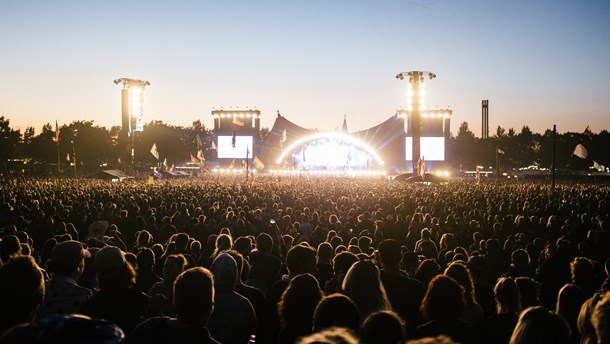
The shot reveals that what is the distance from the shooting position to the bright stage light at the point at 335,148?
263 feet

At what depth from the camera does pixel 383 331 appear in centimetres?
242

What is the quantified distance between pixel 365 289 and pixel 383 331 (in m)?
2.08

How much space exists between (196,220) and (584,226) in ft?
32.1

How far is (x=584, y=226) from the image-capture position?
12555 millimetres

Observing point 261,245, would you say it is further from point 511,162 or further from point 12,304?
point 511,162

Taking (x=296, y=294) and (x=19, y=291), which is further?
(x=296, y=294)

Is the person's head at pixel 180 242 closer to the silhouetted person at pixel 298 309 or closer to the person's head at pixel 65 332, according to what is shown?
the silhouetted person at pixel 298 309

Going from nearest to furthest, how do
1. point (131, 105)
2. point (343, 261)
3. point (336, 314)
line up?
point (336, 314) → point (343, 261) → point (131, 105)

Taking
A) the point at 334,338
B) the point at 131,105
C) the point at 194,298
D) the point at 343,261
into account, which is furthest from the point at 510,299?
the point at 131,105

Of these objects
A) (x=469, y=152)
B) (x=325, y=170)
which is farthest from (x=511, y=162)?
(x=325, y=170)

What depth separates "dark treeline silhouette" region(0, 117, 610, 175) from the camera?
299 feet

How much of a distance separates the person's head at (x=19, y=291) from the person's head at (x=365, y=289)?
2527 mm

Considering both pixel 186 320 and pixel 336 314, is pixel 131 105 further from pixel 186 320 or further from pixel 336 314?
pixel 336 314

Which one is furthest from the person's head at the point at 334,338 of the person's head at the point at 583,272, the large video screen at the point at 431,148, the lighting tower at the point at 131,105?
the large video screen at the point at 431,148
